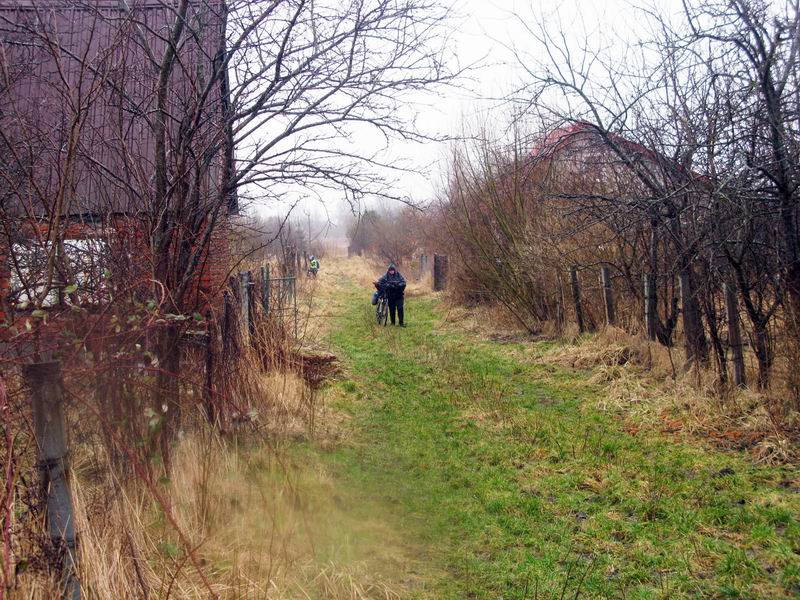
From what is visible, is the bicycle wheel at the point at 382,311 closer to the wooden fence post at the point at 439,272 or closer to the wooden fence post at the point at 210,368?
the wooden fence post at the point at 439,272

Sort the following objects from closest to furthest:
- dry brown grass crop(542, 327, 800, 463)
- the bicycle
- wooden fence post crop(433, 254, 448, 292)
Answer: dry brown grass crop(542, 327, 800, 463) → the bicycle → wooden fence post crop(433, 254, 448, 292)

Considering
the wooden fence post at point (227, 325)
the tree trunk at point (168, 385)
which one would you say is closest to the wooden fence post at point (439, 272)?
the wooden fence post at point (227, 325)

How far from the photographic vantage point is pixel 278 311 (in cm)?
771

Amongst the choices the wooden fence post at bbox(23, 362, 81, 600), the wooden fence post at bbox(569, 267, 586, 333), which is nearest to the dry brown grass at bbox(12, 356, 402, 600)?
the wooden fence post at bbox(23, 362, 81, 600)

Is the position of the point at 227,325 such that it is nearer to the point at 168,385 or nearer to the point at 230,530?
the point at 168,385

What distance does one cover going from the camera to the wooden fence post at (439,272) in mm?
22844

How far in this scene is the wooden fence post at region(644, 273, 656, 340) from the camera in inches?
356

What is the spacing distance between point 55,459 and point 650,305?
806cm

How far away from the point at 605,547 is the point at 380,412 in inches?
154

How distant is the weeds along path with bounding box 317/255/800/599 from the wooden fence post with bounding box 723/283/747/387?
1.31 metres

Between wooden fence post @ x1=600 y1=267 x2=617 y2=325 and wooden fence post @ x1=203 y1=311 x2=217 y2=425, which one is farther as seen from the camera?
wooden fence post @ x1=600 y1=267 x2=617 y2=325

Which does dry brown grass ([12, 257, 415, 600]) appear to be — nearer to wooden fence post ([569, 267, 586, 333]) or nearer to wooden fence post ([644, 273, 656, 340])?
wooden fence post ([644, 273, 656, 340])

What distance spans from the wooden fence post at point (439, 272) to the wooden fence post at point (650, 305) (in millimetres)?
13512

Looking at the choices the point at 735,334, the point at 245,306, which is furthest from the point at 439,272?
the point at 735,334
